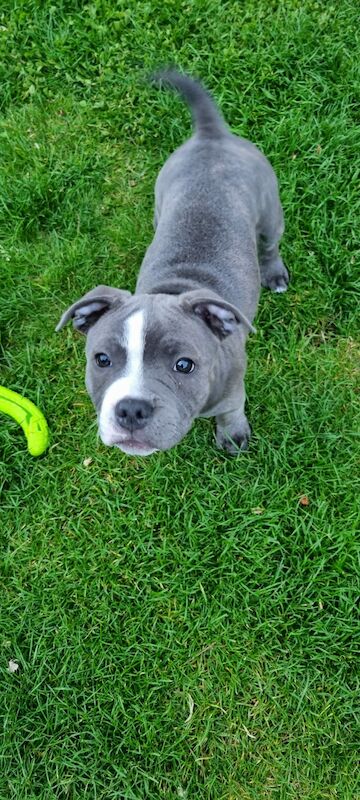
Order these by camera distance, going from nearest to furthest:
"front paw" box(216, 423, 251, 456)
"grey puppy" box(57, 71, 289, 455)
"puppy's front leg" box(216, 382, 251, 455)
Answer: "grey puppy" box(57, 71, 289, 455) → "puppy's front leg" box(216, 382, 251, 455) → "front paw" box(216, 423, 251, 456)

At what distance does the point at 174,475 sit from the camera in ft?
12.6

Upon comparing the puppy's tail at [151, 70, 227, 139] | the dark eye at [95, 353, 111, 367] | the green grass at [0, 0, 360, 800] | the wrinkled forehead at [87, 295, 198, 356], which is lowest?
the green grass at [0, 0, 360, 800]

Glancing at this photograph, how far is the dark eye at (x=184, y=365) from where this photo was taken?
2629mm

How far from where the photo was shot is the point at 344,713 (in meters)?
3.43

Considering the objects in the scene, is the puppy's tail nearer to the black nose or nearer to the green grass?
the green grass

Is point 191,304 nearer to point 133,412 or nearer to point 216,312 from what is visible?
point 216,312

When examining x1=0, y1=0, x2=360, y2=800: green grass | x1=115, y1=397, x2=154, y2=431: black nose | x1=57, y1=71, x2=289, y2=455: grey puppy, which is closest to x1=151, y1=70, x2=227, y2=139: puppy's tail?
x1=57, y1=71, x2=289, y2=455: grey puppy

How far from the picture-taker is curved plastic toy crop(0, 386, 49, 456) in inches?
157

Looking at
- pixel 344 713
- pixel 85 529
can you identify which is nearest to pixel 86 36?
pixel 85 529

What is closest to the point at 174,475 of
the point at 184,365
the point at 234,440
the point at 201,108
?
the point at 234,440

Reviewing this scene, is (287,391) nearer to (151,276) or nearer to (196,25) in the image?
(151,276)

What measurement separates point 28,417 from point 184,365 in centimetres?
167

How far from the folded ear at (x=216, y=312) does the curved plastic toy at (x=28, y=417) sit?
152 cm

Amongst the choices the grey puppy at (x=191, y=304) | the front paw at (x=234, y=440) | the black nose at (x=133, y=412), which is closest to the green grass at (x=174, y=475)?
the front paw at (x=234, y=440)
